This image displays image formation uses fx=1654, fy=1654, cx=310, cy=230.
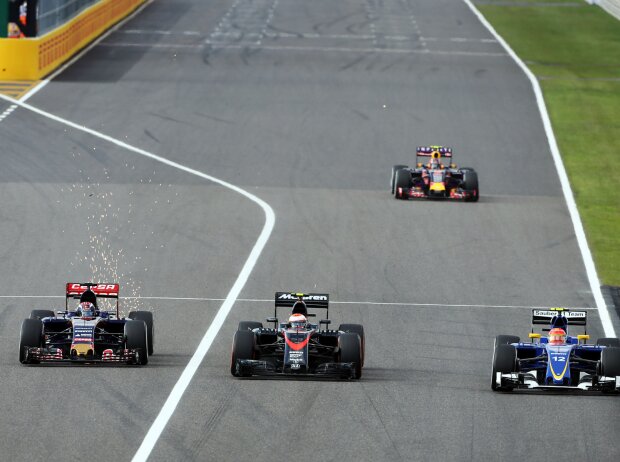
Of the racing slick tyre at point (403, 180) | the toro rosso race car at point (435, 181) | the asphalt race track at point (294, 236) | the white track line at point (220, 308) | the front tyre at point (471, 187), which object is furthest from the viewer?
the racing slick tyre at point (403, 180)

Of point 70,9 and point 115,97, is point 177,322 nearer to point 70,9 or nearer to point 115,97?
point 115,97

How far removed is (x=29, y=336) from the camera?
24.9 metres

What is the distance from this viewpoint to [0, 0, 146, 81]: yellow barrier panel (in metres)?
60.5

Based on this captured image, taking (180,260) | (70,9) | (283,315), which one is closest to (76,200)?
(180,260)

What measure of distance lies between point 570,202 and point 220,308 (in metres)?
15.7

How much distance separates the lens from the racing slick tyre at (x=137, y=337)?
81.7 ft

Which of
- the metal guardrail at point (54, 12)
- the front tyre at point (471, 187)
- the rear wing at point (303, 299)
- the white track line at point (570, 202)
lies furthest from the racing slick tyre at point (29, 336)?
the metal guardrail at point (54, 12)

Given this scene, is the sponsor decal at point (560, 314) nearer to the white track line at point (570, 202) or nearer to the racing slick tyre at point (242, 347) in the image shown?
the white track line at point (570, 202)

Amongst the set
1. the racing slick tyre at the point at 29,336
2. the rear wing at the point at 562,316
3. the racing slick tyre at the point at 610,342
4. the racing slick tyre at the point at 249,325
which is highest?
the rear wing at the point at 562,316

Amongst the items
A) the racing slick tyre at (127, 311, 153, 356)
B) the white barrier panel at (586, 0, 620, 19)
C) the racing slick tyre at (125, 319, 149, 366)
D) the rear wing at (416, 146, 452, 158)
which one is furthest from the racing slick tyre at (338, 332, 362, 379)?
the white barrier panel at (586, 0, 620, 19)

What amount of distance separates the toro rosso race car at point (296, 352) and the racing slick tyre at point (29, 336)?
2.95 meters

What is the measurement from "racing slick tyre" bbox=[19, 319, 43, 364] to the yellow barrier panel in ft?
120

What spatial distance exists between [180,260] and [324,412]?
→ 42.1 ft

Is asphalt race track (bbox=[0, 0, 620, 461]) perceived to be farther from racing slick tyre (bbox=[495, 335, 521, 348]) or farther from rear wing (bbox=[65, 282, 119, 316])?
rear wing (bbox=[65, 282, 119, 316])
